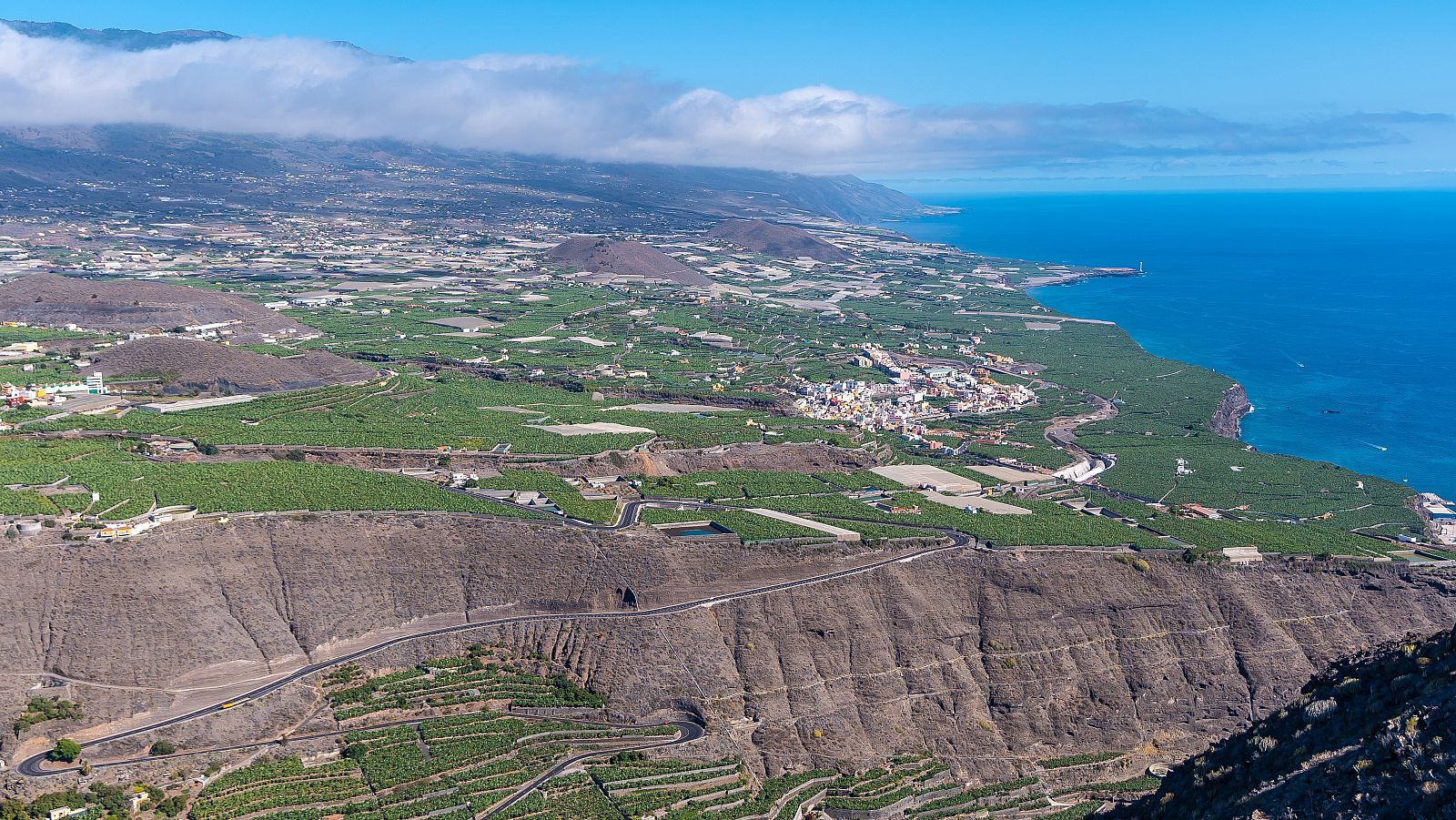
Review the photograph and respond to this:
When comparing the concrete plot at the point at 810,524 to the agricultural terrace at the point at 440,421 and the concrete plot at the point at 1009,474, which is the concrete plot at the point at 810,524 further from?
the concrete plot at the point at 1009,474

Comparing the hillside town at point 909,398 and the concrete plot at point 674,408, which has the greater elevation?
the concrete plot at point 674,408

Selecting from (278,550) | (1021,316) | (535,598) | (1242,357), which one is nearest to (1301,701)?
(535,598)

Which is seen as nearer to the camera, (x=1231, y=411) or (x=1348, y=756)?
(x=1348, y=756)

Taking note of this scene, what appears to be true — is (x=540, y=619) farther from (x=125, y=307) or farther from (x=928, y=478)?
(x=125, y=307)

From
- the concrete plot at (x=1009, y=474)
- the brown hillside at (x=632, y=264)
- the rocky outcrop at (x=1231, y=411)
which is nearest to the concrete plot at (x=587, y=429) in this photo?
the concrete plot at (x=1009, y=474)

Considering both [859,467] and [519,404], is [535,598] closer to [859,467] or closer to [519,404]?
[859,467]

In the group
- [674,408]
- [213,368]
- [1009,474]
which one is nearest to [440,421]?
[674,408]

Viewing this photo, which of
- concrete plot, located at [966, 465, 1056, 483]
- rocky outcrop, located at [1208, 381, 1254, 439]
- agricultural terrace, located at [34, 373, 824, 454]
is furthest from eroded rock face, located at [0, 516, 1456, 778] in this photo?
rocky outcrop, located at [1208, 381, 1254, 439]
